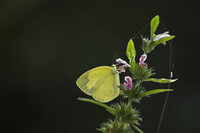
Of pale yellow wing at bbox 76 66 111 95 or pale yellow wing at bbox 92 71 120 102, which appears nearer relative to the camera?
pale yellow wing at bbox 92 71 120 102

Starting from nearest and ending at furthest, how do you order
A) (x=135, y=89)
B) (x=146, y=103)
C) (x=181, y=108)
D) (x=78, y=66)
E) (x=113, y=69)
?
1. (x=135, y=89)
2. (x=113, y=69)
3. (x=181, y=108)
4. (x=146, y=103)
5. (x=78, y=66)

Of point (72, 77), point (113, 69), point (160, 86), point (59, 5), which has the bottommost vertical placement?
point (160, 86)

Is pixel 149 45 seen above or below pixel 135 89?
above

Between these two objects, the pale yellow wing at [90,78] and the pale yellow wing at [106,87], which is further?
the pale yellow wing at [90,78]

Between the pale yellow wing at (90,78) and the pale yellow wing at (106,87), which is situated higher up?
the pale yellow wing at (90,78)

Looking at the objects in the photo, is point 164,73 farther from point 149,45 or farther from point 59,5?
point 149,45

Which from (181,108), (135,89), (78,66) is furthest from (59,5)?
(135,89)
